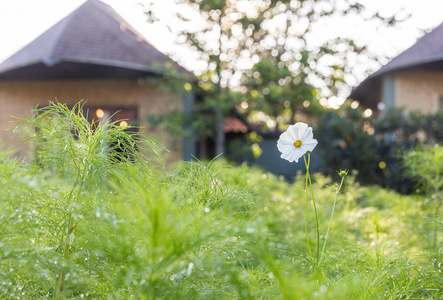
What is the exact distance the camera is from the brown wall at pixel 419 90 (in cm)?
961

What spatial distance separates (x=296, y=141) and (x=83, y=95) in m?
8.99

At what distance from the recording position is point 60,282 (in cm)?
97

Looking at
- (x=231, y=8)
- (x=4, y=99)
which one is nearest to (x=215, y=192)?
(x=231, y=8)

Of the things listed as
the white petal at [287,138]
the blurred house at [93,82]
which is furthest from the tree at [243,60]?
the white petal at [287,138]

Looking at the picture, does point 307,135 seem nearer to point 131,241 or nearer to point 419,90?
point 131,241

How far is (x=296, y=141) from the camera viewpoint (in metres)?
1.41

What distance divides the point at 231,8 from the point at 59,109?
9.31m

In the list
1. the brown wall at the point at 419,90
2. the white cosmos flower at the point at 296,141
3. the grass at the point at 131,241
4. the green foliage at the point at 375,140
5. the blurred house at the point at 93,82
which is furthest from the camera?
the brown wall at the point at 419,90

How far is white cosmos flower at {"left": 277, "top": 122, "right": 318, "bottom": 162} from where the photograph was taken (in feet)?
4.51

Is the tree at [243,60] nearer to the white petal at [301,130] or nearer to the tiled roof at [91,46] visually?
the tiled roof at [91,46]

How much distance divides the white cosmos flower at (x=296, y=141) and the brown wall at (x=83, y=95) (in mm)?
8176

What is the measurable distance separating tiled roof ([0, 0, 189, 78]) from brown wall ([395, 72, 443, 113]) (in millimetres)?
5084

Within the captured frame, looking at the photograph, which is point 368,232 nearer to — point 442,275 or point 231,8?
point 442,275

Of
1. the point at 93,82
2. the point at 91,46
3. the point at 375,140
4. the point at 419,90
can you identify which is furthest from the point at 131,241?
the point at 419,90
